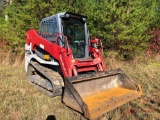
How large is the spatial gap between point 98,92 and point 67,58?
1.24 m

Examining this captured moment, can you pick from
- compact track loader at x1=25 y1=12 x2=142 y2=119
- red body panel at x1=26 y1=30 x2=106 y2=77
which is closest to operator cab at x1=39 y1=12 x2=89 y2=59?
compact track loader at x1=25 y1=12 x2=142 y2=119

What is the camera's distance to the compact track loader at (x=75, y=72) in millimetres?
4345

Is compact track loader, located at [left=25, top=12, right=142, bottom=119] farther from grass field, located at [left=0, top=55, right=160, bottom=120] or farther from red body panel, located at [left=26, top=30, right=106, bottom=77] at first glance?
grass field, located at [left=0, top=55, right=160, bottom=120]

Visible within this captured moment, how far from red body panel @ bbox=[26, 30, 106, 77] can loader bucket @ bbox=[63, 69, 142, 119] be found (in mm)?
496

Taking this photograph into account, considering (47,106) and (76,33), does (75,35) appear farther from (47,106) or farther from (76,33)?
(47,106)

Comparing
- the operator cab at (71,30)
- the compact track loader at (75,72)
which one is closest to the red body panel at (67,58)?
the compact track loader at (75,72)

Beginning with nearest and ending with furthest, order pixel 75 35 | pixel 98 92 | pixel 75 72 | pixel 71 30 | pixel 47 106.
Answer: pixel 47 106, pixel 75 72, pixel 98 92, pixel 71 30, pixel 75 35

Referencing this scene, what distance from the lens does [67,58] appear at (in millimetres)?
5051

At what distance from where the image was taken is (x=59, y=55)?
5145mm

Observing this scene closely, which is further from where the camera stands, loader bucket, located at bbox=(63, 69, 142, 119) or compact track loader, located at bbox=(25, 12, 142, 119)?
compact track loader, located at bbox=(25, 12, 142, 119)

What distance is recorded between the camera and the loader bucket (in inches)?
159

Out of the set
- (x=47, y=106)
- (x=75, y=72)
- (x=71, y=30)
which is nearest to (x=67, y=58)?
(x=75, y=72)

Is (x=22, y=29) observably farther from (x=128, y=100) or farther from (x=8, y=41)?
(x=128, y=100)

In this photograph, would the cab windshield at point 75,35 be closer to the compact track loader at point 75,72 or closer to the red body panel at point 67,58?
the compact track loader at point 75,72
